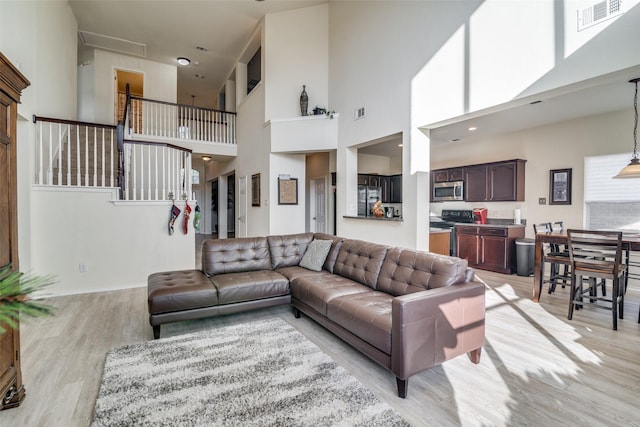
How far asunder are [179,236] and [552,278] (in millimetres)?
5534

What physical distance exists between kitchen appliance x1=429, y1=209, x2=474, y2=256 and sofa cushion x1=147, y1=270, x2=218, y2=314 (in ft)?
17.0

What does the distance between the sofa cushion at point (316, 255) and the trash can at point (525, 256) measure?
3.72 m

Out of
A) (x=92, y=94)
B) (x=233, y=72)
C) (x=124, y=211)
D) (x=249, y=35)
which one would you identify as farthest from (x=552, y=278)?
(x=92, y=94)

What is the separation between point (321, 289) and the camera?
9.79 feet

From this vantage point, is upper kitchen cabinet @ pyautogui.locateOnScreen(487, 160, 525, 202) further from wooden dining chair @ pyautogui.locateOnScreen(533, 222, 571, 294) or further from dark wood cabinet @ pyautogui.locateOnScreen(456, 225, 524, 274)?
wooden dining chair @ pyautogui.locateOnScreen(533, 222, 571, 294)

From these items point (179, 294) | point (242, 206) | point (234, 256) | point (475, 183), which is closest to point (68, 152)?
point (234, 256)

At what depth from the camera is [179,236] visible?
5.13 m

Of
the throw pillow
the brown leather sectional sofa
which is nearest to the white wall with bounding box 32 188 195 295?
the brown leather sectional sofa

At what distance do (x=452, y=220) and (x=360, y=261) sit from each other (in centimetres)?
466

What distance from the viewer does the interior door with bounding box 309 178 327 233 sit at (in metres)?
7.71

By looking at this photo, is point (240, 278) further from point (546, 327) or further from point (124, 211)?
point (546, 327)

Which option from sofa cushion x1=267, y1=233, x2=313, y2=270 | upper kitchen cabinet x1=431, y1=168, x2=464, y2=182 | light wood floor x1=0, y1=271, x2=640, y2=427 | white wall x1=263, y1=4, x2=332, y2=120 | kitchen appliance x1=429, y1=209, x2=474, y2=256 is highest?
white wall x1=263, y1=4, x2=332, y2=120

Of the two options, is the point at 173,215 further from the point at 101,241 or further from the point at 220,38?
the point at 220,38

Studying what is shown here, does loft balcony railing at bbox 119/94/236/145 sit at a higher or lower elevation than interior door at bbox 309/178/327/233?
higher
